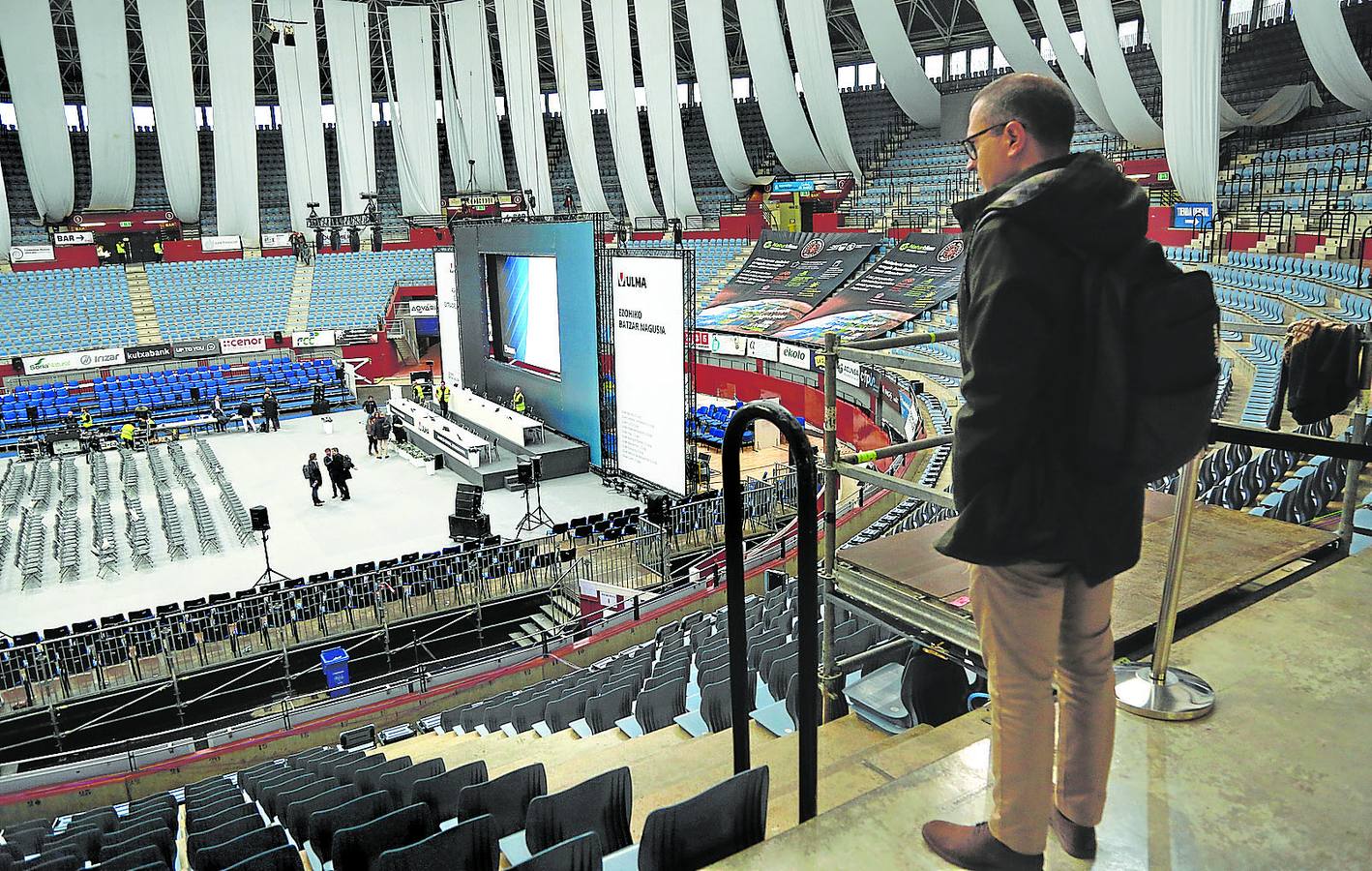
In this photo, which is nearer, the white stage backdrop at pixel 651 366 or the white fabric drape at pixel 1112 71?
the white stage backdrop at pixel 651 366

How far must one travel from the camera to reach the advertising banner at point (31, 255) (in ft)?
111

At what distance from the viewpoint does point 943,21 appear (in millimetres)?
39844

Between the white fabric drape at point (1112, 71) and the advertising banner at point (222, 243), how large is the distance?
31568 millimetres

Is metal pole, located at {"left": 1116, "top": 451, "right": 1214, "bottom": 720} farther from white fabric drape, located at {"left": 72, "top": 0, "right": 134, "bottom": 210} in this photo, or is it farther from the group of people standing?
white fabric drape, located at {"left": 72, "top": 0, "right": 134, "bottom": 210}

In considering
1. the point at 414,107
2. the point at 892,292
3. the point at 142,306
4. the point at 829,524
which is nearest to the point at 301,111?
the point at 414,107

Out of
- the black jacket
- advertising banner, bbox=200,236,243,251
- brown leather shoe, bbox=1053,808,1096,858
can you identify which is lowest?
brown leather shoe, bbox=1053,808,1096,858

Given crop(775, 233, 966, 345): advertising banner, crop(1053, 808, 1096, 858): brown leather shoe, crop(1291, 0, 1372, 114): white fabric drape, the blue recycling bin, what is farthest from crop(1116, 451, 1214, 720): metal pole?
crop(1291, 0, 1372, 114): white fabric drape

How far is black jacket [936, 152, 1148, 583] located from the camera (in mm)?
1722

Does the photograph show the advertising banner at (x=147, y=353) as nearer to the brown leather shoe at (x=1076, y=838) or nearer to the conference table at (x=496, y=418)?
the conference table at (x=496, y=418)

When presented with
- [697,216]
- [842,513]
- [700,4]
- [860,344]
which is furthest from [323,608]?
[697,216]

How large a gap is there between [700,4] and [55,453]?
2265cm

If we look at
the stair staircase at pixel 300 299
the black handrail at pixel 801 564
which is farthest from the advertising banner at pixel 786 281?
the black handrail at pixel 801 564

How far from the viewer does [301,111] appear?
3428 centimetres

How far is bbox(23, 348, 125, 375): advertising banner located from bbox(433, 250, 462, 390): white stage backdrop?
12.8 meters
